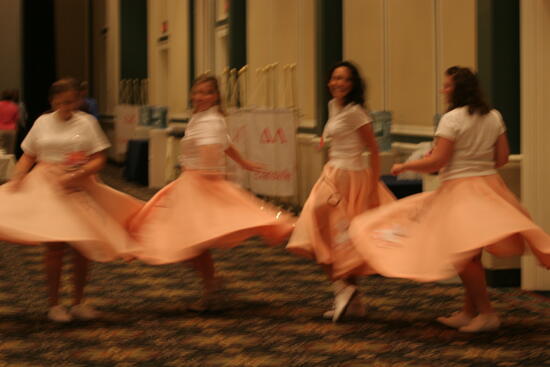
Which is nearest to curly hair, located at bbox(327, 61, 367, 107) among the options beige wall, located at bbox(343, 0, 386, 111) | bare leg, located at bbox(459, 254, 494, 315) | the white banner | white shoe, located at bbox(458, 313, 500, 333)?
bare leg, located at bbox(459, 254, 494, 315)

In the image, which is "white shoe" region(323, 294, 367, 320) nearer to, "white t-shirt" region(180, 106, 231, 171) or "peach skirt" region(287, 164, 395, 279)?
"peach skirt" region(287, 164, 395, 279)

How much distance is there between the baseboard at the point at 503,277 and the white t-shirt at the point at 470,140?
1.85 metres

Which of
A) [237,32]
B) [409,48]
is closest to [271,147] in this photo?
[409,48]

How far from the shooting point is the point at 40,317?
6.33 m

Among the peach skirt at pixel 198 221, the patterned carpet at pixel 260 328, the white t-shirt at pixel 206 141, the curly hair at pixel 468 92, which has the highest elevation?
the curly hair at pixel 468 92

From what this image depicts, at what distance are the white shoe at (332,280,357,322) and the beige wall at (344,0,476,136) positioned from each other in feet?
11.1

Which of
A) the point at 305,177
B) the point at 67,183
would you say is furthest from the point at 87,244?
the point at 305,177

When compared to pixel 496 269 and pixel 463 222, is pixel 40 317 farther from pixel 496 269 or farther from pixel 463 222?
pixel 496 269

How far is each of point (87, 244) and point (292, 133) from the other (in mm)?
6729

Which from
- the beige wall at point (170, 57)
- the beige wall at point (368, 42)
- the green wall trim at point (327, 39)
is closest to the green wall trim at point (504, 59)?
the beige wall at point (368, 42)

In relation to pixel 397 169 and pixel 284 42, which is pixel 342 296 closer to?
pixel 397 169

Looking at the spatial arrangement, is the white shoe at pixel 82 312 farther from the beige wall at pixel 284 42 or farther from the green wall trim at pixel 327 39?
the beige wall at pixel 284 42

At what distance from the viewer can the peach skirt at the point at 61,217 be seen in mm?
5812

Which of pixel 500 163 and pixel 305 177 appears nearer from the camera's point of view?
pixel 500 163
